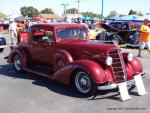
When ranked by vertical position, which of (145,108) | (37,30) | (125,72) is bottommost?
(145,108)

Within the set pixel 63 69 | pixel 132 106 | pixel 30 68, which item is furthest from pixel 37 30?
pixel 132 106

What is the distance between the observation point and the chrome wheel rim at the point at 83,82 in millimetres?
7211

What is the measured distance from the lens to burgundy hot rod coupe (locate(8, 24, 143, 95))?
7.14 m

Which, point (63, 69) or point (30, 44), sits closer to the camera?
point (63, 69)

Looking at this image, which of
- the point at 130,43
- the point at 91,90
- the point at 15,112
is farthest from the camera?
the point at 130,43

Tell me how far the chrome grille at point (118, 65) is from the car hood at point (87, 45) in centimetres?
14

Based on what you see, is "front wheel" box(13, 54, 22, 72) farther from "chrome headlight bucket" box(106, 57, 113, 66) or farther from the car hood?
"chrome headlight bucket" box(106, 57, 113, 66)

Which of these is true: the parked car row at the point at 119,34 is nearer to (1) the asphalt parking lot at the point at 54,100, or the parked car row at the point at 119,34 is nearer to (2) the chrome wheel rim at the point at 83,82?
(1) the asphalt parking lot at the point at 54,100

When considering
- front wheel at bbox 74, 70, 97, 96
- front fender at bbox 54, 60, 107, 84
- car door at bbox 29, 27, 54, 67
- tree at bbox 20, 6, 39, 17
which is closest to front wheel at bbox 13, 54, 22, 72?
car door at bbox 29, 27, 54, 67

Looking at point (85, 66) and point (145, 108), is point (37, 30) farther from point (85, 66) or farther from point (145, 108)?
point (145, 108)

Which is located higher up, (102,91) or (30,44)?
(30,44)

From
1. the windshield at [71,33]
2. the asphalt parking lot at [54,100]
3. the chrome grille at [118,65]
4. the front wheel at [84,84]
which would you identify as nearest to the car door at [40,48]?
the windshield at [71,33]

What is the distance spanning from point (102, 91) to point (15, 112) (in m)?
2.34

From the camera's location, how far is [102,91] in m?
7.58
